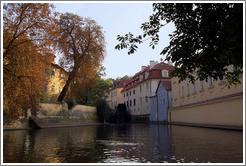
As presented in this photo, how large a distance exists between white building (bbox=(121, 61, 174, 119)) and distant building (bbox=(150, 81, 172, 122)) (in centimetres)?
236

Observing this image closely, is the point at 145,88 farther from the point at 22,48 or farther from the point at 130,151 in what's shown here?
the point at 130,151

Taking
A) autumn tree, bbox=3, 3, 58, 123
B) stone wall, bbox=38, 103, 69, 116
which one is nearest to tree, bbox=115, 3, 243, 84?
autumn tree, bbox=3, 3, 58, 123

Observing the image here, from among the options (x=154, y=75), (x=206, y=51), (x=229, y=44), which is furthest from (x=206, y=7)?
(x=154, y=75)

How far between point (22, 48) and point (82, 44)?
20884mm

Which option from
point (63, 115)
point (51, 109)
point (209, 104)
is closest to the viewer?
point (209, 104)

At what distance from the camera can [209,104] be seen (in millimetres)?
24375

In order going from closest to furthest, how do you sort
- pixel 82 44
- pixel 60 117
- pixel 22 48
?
pixel 22 48
pixel 82 44
pixel 60 117

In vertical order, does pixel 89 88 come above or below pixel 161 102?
above

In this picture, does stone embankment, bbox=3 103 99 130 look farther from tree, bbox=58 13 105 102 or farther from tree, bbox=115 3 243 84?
tree, bbox=115 3 243 84

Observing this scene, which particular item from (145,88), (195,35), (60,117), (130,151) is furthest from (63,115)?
(195,35)

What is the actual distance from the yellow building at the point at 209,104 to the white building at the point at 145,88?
9.71m

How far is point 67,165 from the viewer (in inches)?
234

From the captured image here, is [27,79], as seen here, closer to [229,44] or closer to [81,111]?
[229,44]

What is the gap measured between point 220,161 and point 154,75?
42.8m
